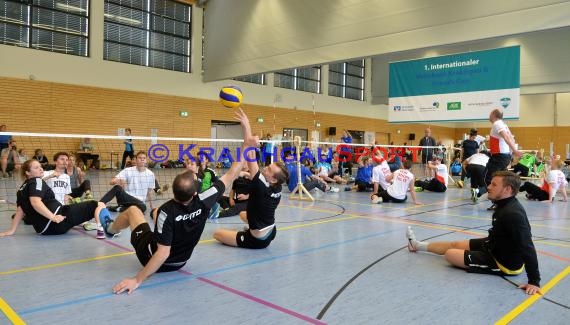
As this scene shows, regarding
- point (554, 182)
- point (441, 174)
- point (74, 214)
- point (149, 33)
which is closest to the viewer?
point (74, 214)

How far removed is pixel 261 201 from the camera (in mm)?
4773

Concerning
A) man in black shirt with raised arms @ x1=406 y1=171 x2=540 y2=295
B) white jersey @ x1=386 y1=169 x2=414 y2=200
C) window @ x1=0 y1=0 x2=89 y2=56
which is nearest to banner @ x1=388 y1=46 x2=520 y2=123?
white jersey @ x1=386 y1=169 x2=414 y2=200

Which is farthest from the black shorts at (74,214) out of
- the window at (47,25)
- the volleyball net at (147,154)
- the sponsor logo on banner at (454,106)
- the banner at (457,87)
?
the window at (47,25)

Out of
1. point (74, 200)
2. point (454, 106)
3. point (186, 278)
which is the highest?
point (454, 106)

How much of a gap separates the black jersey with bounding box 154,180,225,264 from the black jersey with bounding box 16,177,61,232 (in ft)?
8.11

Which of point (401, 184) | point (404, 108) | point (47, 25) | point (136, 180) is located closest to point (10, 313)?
point (136, 180)

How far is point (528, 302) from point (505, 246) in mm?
688

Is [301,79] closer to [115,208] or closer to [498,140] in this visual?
[498,140]

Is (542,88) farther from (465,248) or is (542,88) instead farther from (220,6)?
(465,248)

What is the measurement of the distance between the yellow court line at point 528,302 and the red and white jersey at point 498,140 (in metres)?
4.13

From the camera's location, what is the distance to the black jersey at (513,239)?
3.52 metres

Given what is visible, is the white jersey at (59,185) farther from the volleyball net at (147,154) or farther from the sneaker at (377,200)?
the volleyball net at (147,154)

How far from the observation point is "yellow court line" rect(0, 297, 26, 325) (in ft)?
9.12

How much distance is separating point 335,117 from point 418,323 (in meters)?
29.1
